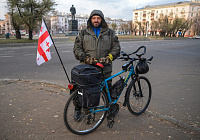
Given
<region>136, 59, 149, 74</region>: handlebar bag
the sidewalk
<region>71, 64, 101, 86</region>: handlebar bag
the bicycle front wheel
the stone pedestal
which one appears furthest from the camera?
the stone pedestal

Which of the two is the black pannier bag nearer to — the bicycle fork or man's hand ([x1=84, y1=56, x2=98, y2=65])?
man's hand ([x1=84, y1=56, x2=98, y2=65])

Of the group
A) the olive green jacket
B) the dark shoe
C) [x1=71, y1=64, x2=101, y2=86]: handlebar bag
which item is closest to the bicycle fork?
the dark shoe

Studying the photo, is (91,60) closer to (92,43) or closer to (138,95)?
(92,43)

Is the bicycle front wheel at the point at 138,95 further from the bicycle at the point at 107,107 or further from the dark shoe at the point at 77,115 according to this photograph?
the dark shoe at the point at 77,115

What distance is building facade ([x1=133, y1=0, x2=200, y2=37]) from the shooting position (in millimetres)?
85825

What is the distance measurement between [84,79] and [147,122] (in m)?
1.63

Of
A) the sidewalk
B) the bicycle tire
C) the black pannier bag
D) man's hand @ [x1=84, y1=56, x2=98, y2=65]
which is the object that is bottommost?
the sidewalk

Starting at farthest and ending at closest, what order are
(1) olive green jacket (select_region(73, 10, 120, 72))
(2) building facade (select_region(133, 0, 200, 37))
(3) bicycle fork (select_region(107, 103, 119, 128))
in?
1. (2) building facade (select_region(133, 0, 200, 37))
2. (1) olive green jacket (select_region(73, 10, 120, 72))
3. (3) bicycle fork (select_region(107, 103, 119, 128))

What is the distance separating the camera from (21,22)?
957 inches

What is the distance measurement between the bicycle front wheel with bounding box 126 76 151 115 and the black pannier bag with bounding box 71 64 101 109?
93cm

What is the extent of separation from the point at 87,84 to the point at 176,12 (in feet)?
355

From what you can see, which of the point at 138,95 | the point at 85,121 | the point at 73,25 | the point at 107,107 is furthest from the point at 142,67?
the point at 73,25

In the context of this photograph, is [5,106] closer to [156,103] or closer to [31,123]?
[31,123]

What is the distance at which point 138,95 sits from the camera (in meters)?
3.62
